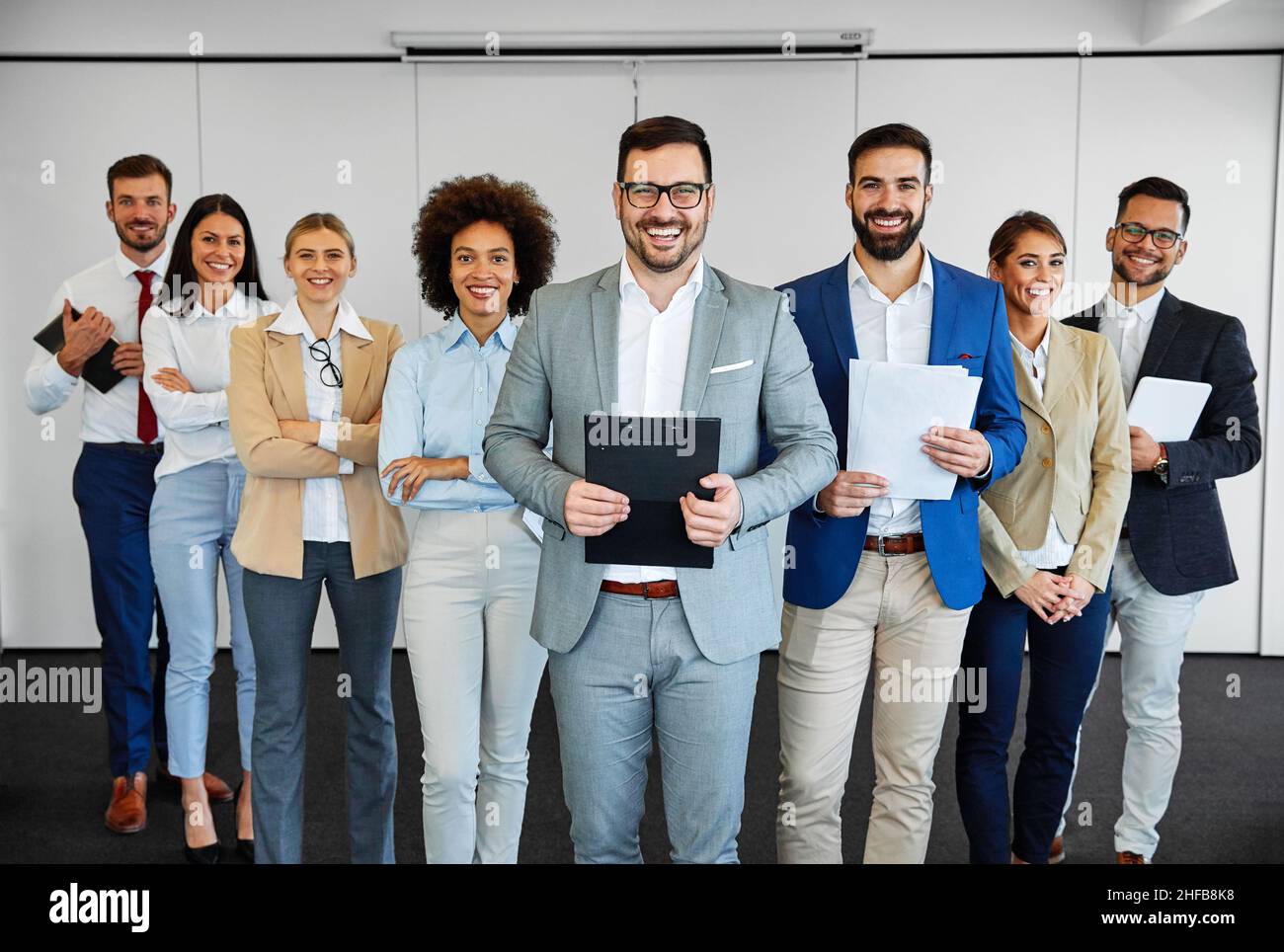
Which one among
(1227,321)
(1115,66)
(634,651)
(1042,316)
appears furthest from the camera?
(1115,66)

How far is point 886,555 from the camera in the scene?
8.68ft

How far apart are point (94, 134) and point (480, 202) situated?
2395mm

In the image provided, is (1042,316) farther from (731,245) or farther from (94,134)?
(94,134)

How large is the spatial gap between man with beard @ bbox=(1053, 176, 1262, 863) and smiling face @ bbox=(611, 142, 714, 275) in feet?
5.03

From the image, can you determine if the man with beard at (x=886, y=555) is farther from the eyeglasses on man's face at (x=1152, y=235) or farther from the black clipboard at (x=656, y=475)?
the eyeglasses on man's face at (x=1152, y=235)

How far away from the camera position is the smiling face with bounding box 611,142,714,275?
2236 mm

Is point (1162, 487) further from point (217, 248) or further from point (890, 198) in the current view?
point (217, 248)

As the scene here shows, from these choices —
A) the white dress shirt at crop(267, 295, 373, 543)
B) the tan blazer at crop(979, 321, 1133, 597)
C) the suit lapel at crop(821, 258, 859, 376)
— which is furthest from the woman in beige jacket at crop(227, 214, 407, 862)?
the tan blazer at crop(979, 321, 1133, 597)

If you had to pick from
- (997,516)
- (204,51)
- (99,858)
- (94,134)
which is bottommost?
(99,858)

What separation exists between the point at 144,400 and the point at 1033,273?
2.83 meters

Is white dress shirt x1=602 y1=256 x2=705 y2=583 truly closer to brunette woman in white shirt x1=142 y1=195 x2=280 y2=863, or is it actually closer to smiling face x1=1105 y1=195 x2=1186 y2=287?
brunette woman in white shirt x1=142 y1=195 x2=280 y2=863

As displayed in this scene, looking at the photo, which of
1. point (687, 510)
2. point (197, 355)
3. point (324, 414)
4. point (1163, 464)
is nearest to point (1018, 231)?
point (1163, 464)

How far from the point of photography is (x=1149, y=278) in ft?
10.5
